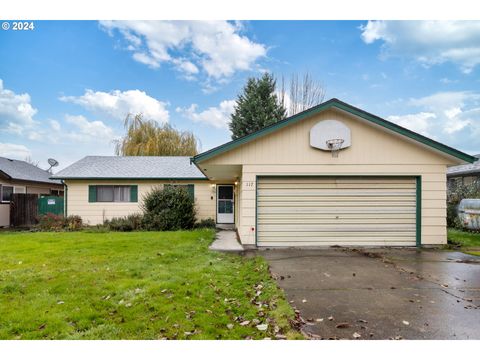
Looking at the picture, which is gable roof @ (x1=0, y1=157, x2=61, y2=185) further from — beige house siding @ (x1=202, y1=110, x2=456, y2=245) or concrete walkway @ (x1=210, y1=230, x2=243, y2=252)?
beige house siding @ (x1=202, y1=110, x2=456, y2=245)

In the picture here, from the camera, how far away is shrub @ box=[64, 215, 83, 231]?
12.9 meters

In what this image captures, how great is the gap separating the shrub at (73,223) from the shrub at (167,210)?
3497 mm

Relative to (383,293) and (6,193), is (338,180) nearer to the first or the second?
(383,293)

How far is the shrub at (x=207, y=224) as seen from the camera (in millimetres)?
13441

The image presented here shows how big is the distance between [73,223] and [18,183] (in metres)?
5.19

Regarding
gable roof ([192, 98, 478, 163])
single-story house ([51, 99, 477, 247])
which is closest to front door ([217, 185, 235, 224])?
single-story house ([51, 99, 477, 247])

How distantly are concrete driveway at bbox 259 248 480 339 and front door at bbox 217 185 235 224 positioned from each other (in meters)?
7.24

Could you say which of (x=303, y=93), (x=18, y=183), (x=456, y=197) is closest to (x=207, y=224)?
(x=18, y=183)

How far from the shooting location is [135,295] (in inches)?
166

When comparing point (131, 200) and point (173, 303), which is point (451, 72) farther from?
point (131, 200)

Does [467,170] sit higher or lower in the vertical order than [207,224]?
higher

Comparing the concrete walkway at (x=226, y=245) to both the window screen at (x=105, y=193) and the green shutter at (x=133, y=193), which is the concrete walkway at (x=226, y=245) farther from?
the window screen at (x=105, y=193)

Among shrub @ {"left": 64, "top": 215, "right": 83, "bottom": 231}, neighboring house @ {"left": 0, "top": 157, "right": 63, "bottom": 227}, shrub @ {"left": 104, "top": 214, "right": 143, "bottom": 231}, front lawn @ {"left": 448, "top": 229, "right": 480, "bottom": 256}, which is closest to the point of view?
front lawn @ {"left": 448, "top": 229, "right": 480, "bottom": 256}
